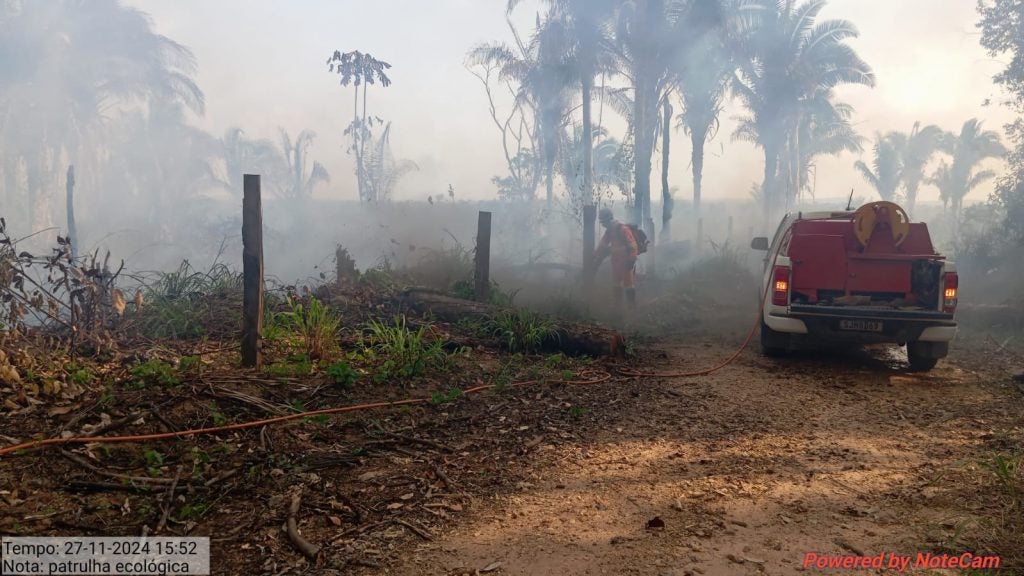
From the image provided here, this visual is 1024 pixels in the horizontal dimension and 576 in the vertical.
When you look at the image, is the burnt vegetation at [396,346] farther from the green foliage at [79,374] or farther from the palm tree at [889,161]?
the palm tree at [889,161]

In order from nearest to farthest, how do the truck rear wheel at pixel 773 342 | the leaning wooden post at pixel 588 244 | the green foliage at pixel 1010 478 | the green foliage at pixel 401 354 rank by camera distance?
the green foliage at pixel 1010 478
the green foliage at pixel 401 354
the truck rear wheel at pixel 773 342
the leaning wooden post at pixel 588 244

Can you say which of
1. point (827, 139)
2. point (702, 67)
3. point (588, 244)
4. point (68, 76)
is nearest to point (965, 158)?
point (827, 139)

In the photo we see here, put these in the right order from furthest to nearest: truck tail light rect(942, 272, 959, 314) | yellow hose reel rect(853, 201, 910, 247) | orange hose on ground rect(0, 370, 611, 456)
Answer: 1. yellow hose reel rect(853, 201, 910, 247)
2. truck tail light rect(942, 272, 959, 314)
3. orange hose on ground rect(0, 370, 611, 456)

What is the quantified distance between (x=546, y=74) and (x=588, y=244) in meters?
14.7

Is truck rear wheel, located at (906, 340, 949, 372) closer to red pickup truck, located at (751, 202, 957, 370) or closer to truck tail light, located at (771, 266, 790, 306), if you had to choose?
red pickup truck, located at (751, 202, 957, 370)

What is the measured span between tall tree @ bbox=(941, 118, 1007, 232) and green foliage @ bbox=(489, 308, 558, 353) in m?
42.5

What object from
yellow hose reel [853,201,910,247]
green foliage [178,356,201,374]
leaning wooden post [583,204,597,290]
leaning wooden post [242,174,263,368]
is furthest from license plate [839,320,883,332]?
green foliage [178,356,201,374]

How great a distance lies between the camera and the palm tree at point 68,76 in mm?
24406

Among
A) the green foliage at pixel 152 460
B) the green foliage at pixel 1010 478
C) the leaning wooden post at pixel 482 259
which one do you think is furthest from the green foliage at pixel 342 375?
the green foliage at pixel 1010 478

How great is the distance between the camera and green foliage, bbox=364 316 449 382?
221 inches

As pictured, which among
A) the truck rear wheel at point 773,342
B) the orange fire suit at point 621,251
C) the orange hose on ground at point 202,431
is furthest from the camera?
the orange fire suit at point 621,251

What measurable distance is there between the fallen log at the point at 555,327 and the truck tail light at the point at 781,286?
1892 millimetres

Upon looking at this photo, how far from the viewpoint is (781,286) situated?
663 cm

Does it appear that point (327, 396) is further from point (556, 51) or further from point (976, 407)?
point (556, 51)
